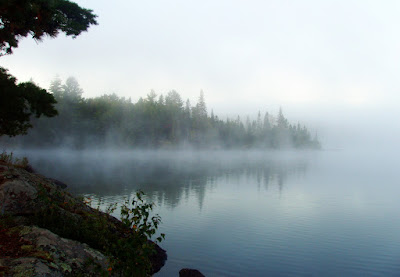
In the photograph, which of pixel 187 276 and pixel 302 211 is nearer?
pixel 187 276

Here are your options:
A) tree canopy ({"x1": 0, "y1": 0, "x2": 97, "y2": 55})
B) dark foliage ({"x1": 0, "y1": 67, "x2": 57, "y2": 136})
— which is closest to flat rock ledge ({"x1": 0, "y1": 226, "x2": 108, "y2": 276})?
dark foliage ({"x1": 0, "y1": 67, "x2": 57, "y2": 136})

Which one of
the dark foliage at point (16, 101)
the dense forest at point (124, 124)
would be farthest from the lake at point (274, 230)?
the dense forest at point (124, 124)

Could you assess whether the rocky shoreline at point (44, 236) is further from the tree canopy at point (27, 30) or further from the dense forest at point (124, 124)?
the dense forest at point (124, 124)

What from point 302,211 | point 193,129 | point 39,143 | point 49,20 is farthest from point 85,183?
point 193,129

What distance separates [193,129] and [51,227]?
517ft

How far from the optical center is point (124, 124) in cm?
14525

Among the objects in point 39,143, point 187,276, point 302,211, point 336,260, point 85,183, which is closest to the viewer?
point 187,276

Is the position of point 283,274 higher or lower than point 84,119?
lower

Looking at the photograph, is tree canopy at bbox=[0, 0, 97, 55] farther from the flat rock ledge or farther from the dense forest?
the dense forest

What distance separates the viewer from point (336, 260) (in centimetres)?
1753

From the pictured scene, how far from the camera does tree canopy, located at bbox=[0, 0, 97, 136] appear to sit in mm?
12102

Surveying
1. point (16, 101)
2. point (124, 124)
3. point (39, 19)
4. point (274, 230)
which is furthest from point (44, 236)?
point (124, 124)

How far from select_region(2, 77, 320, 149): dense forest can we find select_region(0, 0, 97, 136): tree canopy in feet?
296

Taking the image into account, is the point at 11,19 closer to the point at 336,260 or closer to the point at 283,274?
the point at 283,274
